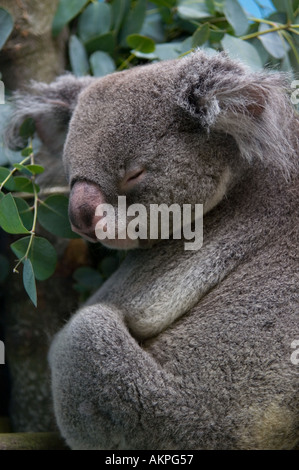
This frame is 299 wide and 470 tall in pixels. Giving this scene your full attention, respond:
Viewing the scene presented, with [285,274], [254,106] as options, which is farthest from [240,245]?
[254,106]

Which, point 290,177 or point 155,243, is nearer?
point 290,177

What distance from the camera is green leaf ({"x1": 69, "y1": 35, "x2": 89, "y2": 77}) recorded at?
11.2 ft

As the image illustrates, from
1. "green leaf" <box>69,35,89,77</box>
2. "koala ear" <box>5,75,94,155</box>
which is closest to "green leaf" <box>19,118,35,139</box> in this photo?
"koala ear" <box>5,75,94,155</box>

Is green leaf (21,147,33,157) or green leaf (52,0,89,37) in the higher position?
green leaf (52,0,89,37)

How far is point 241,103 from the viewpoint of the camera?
237cm

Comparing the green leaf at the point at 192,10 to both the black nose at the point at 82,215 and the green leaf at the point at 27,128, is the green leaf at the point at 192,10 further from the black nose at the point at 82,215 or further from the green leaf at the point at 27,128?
the black nose at the point at 82,215

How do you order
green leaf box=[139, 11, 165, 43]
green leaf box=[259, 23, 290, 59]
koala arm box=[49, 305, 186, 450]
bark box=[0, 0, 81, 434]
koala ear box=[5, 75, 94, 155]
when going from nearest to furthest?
koala arm box=[49, 305, 186, 450], green leaf box=[259, 23, 290, 59], koala ear box=[5, 75, 94, 155], bark box=[0, 0, 81, 434], green leaf box=[139, 11, 165, 43]

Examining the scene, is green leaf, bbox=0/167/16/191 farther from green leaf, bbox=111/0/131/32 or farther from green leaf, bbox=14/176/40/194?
green leaf, bbox=111/0/131/32

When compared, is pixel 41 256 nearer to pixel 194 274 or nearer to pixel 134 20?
pixel 194 274

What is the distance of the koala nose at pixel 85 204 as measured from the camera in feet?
7.84

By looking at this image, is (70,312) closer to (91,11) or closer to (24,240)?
(24,240)

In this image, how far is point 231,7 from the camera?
9.78 ft

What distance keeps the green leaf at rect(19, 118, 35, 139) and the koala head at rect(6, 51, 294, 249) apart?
2.51 ft
